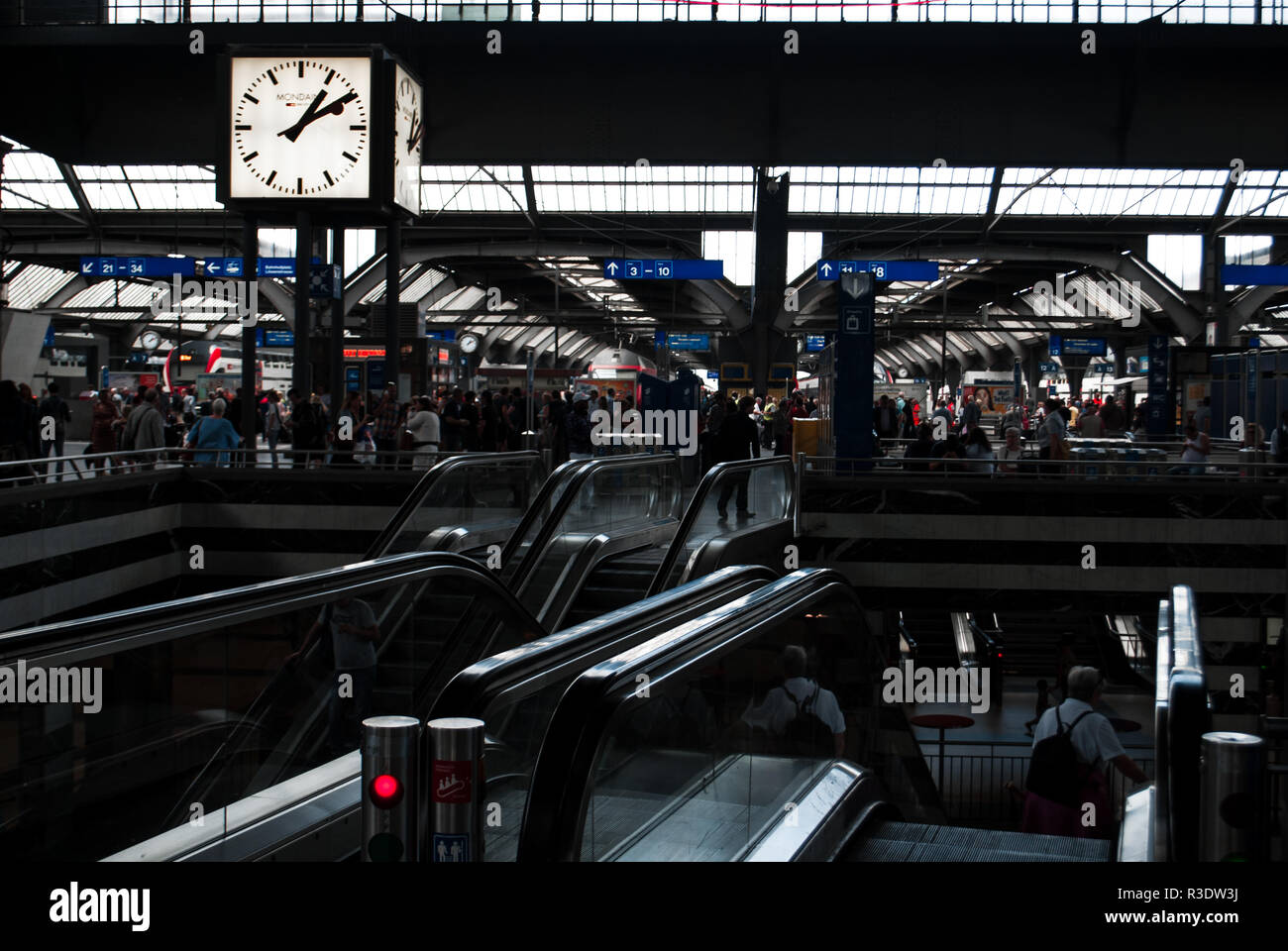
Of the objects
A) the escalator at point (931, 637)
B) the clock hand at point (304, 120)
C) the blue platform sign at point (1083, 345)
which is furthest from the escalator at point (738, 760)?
the blue platform sign at point (1083, 345)

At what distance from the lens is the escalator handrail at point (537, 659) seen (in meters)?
3.53

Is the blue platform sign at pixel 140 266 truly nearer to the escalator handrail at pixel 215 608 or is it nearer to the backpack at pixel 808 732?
the escalator handrail at pixel 215 608

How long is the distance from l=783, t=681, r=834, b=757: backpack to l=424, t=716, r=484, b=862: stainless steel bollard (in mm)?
2260

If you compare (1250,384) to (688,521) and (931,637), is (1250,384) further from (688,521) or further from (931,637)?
(688,521)

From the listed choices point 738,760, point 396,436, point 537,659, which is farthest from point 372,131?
point 537,659

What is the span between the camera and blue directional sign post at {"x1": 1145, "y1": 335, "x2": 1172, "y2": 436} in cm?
2766

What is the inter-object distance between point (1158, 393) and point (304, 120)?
19.6 metres

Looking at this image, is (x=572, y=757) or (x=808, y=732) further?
(x=808, y=732)

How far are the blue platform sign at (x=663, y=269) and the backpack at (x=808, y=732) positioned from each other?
2341 centimetres

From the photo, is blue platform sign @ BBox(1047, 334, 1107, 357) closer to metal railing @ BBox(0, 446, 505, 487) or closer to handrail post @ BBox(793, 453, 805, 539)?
handrail post @ BBox(793, 453, 805, 539)

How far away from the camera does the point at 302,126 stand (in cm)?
1645

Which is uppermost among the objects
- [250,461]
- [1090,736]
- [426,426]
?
[426,426]

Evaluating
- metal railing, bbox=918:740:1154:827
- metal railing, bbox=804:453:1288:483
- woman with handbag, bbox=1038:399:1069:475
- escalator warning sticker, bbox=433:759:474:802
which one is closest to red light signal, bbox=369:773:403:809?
escalator warning sticker, bbox=433:759:474:802
